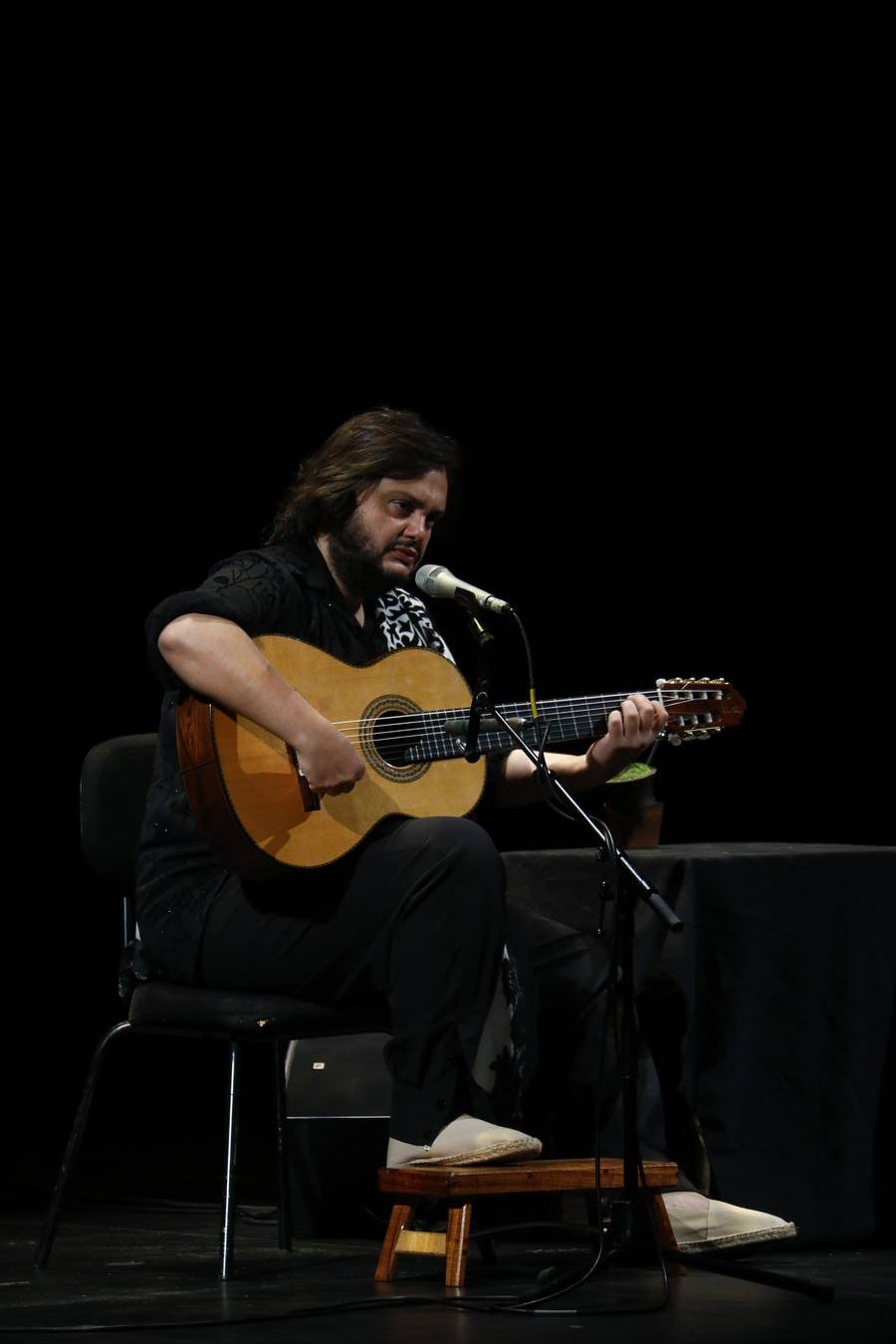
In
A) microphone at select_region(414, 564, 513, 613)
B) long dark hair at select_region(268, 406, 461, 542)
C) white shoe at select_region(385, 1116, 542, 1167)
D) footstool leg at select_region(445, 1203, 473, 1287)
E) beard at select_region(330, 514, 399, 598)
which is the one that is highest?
long dark hair at select_region(268, 406, 461, 542)

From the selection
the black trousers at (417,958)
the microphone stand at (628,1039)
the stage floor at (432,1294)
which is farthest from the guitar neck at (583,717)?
the stage floor at (432,1294)

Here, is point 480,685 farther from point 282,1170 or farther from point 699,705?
point 282,1170

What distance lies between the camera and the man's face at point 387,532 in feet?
10.8

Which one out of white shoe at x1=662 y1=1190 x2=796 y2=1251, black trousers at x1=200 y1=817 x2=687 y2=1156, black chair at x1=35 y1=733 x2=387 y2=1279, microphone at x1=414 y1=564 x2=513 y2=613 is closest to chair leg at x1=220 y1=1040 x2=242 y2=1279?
black chair at x1=35 y1=733 x2=387 y2=1279

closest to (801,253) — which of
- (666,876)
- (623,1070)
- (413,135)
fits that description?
(413,135)

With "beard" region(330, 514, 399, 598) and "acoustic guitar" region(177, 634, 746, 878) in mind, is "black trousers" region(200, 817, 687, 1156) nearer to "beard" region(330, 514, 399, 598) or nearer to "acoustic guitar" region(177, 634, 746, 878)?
"acoustic guitar" region(177, 634, 746, 878)

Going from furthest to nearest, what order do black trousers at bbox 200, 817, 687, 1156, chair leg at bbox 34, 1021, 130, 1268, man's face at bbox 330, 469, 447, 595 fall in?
man's face at bbox 330, 469, 447, 595 < chair leg at bbox 34, 1021, 130, 1268 < black trousers at bbox 200, 817, 687, 1156

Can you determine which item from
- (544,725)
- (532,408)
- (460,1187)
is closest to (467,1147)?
(460,1187)

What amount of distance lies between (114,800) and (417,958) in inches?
38.0

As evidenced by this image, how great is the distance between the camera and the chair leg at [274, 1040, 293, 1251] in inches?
125

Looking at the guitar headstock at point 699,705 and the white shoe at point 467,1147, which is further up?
the guitar headstock at point 699,705

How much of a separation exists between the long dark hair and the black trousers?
2.10 ft

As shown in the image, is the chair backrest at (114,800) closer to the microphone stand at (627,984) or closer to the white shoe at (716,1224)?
the microphone stand at (627,984)

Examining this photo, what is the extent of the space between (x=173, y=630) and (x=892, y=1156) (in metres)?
1.58
